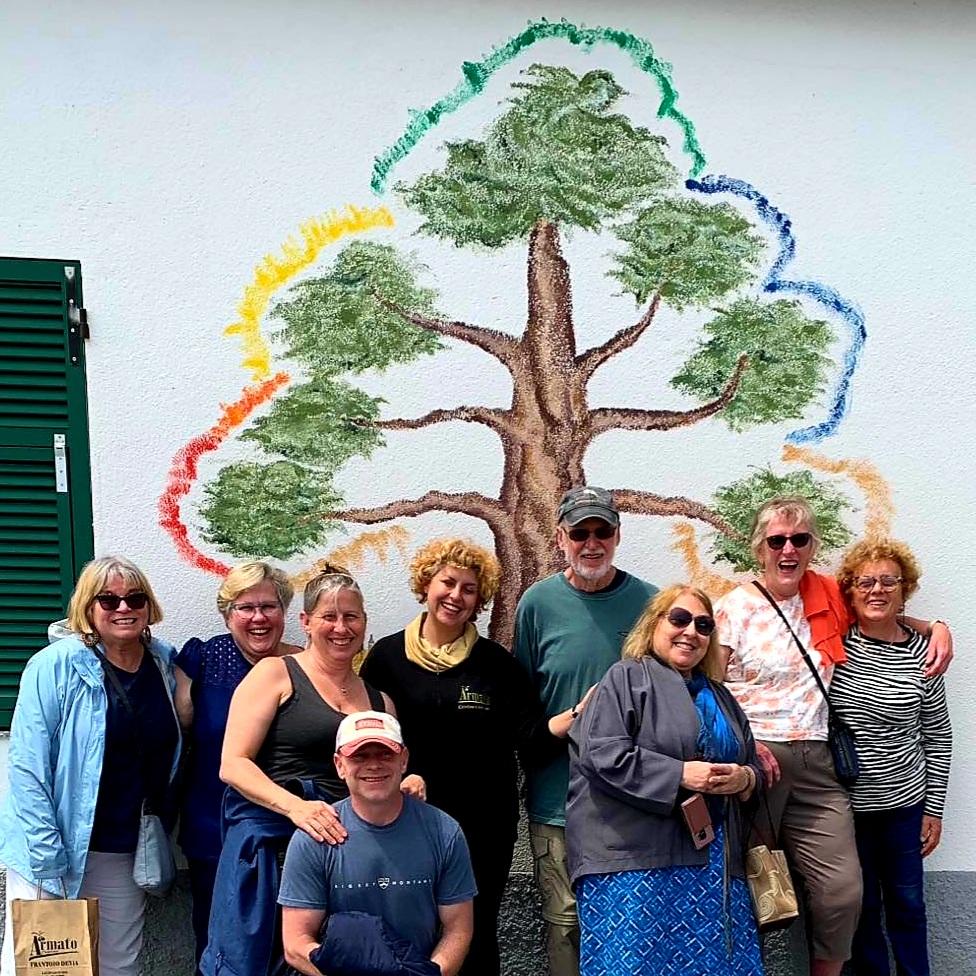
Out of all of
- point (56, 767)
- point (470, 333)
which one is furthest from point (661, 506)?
point (56, 767)

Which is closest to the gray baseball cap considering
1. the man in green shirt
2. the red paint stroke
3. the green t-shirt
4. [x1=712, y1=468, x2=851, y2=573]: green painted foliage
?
the man in green shirt

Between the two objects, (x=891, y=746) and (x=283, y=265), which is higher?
(x=283, y=265)

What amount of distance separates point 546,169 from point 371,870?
2.61 m

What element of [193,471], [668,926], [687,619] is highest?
[193,471]

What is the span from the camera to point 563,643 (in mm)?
3846

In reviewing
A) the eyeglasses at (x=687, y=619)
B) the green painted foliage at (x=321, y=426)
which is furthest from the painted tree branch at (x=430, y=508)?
the eyeglasses at (x=687, y=619)

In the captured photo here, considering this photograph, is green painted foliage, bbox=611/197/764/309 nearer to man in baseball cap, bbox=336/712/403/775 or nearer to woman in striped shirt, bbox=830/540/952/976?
woman in striped shirt, bbox=830/540/952/976

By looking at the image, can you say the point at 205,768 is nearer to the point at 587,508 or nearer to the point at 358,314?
the point at 587,508

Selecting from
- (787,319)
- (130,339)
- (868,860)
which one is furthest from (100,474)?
(868,860)

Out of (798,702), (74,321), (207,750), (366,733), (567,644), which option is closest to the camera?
(366,733)

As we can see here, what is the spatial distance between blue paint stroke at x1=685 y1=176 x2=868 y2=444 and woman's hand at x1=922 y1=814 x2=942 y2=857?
1.41 metres

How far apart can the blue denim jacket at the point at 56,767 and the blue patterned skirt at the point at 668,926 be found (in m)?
1.50

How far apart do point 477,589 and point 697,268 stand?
1.58 meters

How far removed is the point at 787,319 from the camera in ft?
14.9
